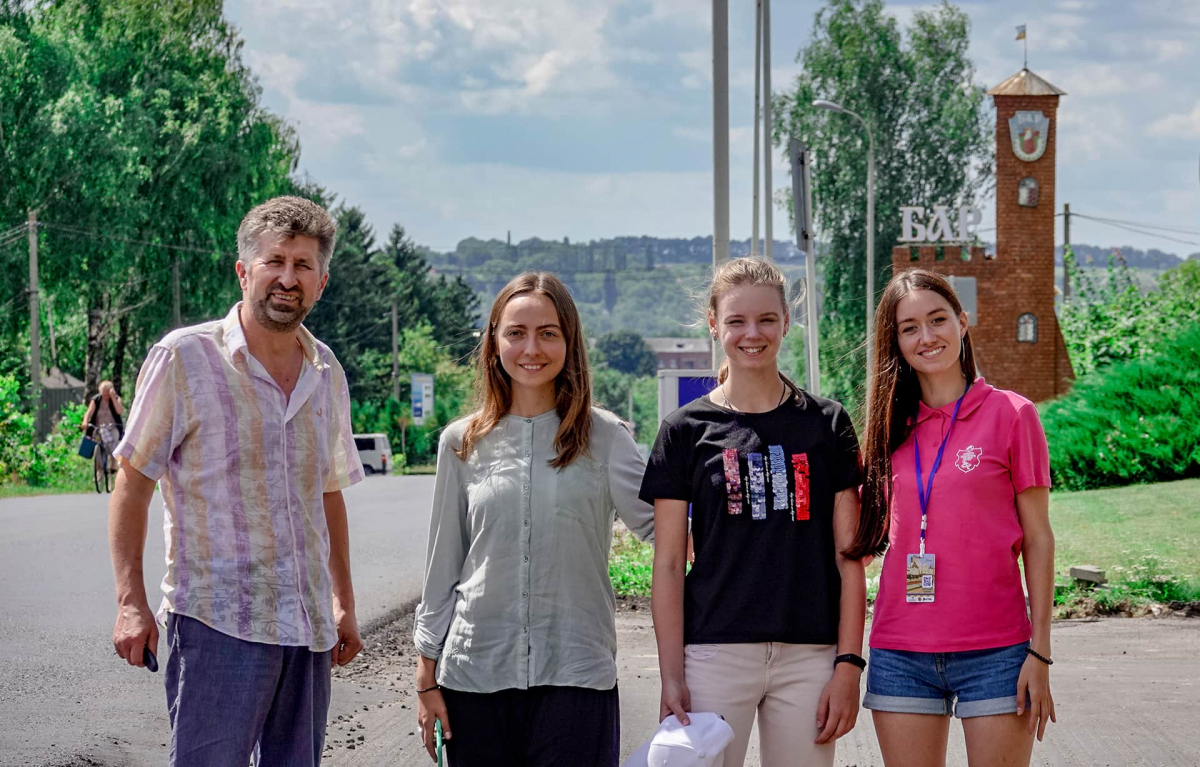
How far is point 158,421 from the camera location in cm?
351

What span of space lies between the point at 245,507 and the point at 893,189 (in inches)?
2010

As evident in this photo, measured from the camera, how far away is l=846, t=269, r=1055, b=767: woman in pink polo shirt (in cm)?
351

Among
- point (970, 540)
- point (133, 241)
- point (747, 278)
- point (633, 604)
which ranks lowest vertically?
point (633, 604)

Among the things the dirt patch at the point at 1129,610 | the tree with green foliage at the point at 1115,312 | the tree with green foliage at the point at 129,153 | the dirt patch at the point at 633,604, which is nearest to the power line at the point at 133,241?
the tree with green foliage at the point at 129,153

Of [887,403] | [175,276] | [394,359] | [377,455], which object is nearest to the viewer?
[887,403]

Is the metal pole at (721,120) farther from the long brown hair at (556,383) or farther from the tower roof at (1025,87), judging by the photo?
the tower roof at (1025,87)

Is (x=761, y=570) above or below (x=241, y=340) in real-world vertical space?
below

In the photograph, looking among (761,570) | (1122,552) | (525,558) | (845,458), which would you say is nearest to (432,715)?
(525,558)

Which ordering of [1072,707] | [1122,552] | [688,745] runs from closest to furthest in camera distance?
[688,745] < [1072,707] < [1122,552]

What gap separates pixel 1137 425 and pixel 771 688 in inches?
698

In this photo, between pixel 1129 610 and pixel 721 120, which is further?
pixel 721 120

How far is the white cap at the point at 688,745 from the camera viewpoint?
3299 mm

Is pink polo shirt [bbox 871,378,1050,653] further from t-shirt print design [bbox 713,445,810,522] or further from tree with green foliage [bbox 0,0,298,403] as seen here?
tree with green foliage [bbox 0,0,298,403]

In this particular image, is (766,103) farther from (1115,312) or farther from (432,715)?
(1115,312)
